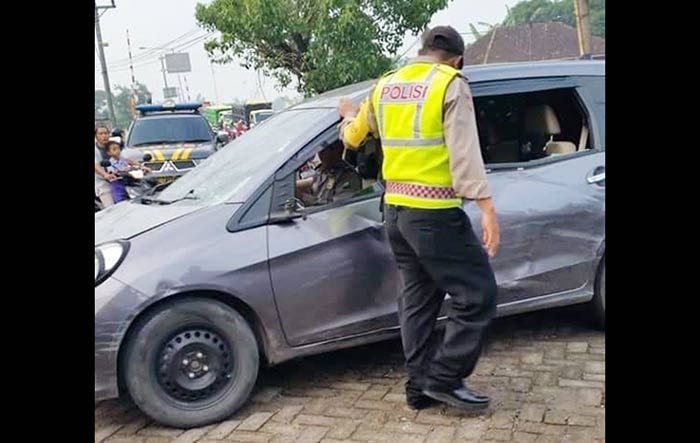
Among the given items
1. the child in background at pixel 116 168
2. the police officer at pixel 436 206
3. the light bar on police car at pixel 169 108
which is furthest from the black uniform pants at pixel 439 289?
the light bar on police car at pixel 169 108

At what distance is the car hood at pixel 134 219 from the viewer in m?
3.29

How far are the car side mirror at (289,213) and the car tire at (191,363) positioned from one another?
0.51 meters

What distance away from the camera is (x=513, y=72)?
13.2 feet

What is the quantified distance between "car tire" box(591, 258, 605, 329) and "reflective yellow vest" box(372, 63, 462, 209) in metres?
1.50

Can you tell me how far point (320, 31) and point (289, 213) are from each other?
8020 millimetres

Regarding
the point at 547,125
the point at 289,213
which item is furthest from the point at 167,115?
the point at 289,213

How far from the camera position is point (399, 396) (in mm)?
3561

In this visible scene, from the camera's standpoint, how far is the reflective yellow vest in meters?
2.91

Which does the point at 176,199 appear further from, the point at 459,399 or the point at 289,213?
the point at 459,399

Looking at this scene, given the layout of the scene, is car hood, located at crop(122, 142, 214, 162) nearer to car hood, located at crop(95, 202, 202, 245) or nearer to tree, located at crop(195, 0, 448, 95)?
tree, located at crop(195, 0, 448, 95)

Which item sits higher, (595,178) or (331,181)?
(331,181)

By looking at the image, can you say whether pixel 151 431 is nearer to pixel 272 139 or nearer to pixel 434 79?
pixel 272 139

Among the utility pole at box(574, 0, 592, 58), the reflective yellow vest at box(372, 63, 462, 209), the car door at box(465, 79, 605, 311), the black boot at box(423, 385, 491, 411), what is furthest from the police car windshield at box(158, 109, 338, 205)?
the utility pole at box(574, 0, 592, 58)
